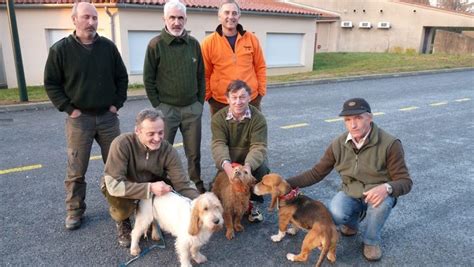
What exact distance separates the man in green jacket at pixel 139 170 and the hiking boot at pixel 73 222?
0.48 metres

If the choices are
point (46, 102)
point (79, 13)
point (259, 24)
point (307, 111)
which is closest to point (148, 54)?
point (79, 13)

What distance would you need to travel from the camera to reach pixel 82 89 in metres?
3.80

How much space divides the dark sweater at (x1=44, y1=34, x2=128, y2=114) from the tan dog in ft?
5.14

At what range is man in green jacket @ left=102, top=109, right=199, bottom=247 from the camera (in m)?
3.40

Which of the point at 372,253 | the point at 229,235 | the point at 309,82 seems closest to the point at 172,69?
the point at 229,235

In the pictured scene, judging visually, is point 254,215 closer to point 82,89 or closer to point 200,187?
point 200,187

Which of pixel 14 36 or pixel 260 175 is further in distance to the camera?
pixel 14 36

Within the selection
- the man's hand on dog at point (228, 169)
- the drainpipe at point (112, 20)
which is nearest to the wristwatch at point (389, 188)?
the man's hand on dog at point (228, 169)

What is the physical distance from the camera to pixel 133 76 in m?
15.2

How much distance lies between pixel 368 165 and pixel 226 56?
2.28m

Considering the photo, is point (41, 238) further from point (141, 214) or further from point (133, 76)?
point (133, 76)

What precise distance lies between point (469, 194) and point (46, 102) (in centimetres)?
1009

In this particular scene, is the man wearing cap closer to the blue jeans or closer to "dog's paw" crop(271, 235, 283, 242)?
the blue jeans

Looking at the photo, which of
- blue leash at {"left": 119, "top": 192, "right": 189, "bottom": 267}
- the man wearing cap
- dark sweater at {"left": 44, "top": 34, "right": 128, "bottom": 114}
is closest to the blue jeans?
the man wearing cap
